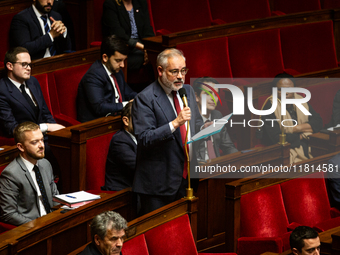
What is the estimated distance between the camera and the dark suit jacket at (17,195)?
0.93m

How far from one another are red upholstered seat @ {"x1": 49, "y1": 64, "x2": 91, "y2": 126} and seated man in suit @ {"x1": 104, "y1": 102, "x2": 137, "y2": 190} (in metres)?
0.30

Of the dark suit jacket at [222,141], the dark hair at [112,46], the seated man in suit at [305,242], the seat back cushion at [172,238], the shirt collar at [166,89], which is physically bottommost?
the seated man in suit at [305,242]

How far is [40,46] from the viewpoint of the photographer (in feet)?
4.56

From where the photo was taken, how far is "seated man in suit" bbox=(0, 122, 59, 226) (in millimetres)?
929

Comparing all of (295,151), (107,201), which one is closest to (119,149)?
(107,201)

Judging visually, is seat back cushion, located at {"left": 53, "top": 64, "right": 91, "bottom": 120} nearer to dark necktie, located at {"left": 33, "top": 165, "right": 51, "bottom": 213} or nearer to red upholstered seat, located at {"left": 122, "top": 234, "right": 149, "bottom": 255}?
dark necktie, located at {"left": 33, "top": 165, "right": 51, "bottom": 213}

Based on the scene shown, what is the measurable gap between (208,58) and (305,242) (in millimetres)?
785

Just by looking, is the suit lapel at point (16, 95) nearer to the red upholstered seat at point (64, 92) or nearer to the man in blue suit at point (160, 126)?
the red upholstered seat at point (64, 92)

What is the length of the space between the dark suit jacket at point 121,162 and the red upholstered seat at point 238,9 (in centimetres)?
88

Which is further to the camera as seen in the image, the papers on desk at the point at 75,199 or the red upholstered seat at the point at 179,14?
the red upholstered seat at the point at 179,14

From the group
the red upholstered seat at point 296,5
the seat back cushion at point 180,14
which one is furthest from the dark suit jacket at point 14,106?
the red upholstered seat at point 296,5

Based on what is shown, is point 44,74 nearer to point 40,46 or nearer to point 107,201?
point 40,46

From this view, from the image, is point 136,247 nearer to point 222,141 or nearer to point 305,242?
point 305,242

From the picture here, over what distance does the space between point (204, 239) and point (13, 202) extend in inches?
15.8
